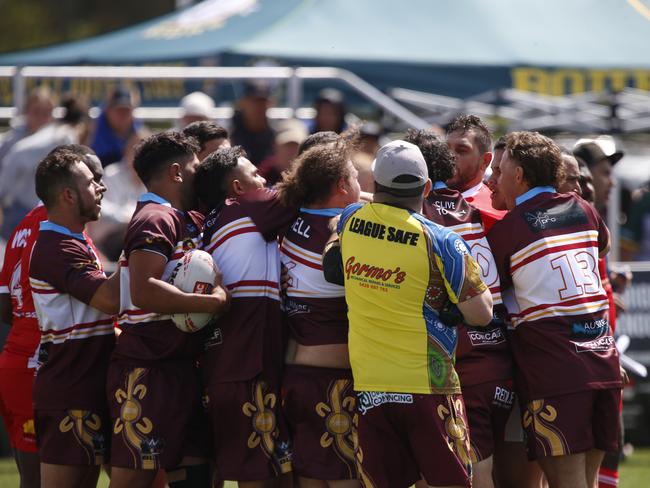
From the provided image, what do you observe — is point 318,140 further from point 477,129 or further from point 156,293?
point 156,293

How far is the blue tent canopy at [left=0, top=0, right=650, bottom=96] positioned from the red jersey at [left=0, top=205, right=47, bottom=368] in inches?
245

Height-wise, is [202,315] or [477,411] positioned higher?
[202,315]

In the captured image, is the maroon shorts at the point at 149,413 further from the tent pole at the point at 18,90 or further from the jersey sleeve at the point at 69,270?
the tent pole at the point at 18,90

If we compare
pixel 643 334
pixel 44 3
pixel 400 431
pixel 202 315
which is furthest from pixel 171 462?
pixel 44 3

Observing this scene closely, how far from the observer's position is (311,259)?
5676mm

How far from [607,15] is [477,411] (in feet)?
29.3

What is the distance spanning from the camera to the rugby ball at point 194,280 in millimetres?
5469

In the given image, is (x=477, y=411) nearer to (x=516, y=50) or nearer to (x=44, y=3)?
(x=516, y=50)

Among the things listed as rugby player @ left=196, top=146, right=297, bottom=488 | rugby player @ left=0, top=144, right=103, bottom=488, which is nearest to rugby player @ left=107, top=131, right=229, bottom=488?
rugby player @ left=196, top=146, right=297, bottom=488

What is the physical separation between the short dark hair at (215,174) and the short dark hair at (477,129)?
122cm

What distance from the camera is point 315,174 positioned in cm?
563

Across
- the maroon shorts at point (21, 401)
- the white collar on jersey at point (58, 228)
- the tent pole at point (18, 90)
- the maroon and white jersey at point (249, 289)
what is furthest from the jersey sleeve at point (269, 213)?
the tent pole at point (18, 90)

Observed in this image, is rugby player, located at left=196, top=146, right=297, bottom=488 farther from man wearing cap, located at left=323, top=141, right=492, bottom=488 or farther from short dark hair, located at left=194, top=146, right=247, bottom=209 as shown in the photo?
man wearing cap, located at left=323, top=141, right=492, bottom=488

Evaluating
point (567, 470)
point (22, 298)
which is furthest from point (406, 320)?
point (22, 298)
